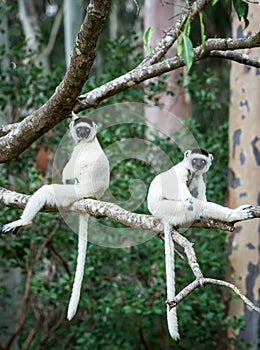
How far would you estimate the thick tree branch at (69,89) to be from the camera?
2775mm

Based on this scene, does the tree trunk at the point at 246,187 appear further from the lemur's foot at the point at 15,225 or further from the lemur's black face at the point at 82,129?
the lemur's foot at the point at 15,225

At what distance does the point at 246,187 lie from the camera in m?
7.32

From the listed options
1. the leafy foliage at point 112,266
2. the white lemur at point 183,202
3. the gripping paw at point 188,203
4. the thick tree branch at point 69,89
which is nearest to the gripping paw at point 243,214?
the white lemur at point 183,202

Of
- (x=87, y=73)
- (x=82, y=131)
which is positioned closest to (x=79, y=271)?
(x=82, y=131)

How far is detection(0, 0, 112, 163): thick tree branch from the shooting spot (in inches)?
109

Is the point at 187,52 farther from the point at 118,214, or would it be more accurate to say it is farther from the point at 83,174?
the point at 83,174

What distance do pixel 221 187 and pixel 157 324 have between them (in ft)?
5.72

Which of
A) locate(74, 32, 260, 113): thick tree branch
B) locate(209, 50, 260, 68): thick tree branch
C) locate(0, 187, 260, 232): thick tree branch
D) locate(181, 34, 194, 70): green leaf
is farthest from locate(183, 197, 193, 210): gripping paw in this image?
locate(181, 34, 194, 70): green leaf

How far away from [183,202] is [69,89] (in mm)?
1016

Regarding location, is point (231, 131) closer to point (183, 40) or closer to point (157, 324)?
point (157, 324)

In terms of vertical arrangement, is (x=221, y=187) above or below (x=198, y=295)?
above

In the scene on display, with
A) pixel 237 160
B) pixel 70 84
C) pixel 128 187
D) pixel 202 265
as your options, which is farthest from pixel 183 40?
pixel 237 160

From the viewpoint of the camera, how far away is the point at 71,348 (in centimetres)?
723

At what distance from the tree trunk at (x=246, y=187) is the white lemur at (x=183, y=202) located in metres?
3.27
